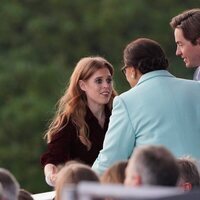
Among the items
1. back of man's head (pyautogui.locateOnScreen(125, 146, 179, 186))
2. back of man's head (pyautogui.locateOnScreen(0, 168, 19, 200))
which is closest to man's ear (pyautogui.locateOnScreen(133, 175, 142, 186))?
back of man's head (pyautogui.locateOnScreen(125, 146, 179, 186))

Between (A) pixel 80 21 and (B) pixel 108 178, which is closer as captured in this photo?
(B) pixel 108 178

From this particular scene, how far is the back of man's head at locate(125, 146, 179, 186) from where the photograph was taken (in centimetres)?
388

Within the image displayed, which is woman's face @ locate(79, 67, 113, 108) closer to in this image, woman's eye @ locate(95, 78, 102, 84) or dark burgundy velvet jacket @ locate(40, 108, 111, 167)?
woman's eye @ locate(95, 78, 102, 84)

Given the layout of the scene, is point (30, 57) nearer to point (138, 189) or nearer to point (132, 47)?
point (132, 47)

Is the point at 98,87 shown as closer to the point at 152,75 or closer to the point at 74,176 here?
the point at 152,75

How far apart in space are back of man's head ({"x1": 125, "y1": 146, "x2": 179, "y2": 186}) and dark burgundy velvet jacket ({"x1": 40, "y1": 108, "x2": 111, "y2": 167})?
1.91 meters

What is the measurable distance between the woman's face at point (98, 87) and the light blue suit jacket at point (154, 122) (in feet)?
2.34

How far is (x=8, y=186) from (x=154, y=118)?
1.17m

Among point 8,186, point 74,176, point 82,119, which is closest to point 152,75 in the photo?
point 82,119

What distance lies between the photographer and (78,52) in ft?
53.1

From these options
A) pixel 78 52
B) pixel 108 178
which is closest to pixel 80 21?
pixel 78 52

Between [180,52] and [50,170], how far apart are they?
930 millimetres

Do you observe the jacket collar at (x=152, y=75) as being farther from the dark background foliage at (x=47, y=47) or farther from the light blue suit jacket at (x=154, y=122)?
the dark background foliage at (x=47, y=47)

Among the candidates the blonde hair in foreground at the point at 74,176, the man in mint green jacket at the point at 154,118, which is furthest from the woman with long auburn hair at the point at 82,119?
the blonde hair in foreground at the point at 74,176
